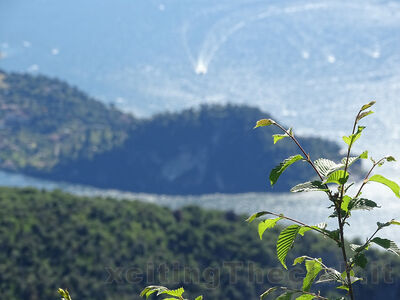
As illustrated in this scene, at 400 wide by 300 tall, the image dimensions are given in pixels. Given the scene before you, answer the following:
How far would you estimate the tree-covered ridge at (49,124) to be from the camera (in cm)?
8838

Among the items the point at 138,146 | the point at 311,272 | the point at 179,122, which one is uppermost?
the point at 179,122

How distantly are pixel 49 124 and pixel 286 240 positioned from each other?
94.9m

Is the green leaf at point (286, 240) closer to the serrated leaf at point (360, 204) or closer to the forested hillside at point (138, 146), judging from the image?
the serrated leaf at point (360, 204)

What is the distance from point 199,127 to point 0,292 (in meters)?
48.5

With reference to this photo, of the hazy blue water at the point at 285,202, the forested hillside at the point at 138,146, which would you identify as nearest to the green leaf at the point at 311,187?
the hazy blue water at the point at 285,202

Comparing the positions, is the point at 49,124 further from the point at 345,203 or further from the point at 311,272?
the point at 345,203

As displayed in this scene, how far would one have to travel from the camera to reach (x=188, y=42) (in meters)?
83.1

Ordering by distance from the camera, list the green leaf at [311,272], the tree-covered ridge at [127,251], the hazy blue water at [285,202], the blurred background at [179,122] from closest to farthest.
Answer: the green leaf at [311,272] < the tree-covered ridge at [127,251] < the blurred background at [179,122] < the hazy blue water at [285,202]

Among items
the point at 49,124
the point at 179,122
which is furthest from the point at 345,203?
the point at 49,124

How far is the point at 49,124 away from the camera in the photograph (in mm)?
95062

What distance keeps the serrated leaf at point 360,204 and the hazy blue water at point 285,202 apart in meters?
44.5

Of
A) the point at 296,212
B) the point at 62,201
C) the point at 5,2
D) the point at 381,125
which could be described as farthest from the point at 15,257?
the point at 5,2

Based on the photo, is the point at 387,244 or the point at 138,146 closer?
the point at 387,244

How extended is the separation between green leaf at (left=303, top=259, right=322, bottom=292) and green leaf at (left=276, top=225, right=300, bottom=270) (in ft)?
0.49
